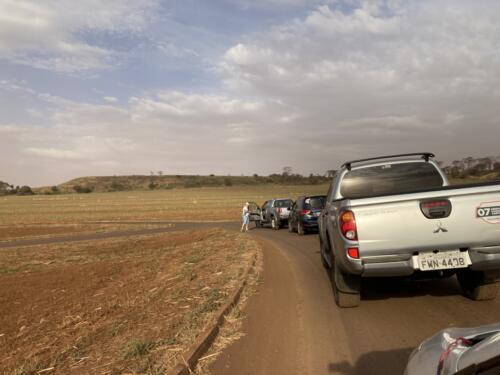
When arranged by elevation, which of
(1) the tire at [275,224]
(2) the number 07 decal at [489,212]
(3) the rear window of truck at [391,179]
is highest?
(3) the rear window of truck at [391,179]

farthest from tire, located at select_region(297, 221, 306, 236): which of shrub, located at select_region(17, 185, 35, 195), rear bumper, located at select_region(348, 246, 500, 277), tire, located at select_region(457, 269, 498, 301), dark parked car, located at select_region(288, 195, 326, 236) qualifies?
shrub, located at select_region(17, 185, 35, 195)

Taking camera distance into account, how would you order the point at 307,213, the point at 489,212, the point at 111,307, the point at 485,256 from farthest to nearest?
the point at 307,213 → the point at 111,307 → the point at 485,256 → the point at 489,212

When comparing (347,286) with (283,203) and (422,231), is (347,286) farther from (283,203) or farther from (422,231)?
(283,203)

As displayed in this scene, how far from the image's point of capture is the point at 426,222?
496 cm

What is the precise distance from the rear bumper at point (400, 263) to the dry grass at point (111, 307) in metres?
2.13

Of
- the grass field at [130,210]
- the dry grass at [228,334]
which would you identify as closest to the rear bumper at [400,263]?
the dry grass at [228,334]

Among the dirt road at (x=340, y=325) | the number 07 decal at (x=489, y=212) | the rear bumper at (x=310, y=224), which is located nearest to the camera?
the dirt road at (x=340, y=325)

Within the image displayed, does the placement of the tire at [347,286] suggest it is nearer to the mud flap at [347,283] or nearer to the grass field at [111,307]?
the mud flap at [347,283]

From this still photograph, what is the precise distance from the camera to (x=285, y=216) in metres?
23.3

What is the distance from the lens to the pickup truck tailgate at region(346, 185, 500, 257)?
4.92 metres

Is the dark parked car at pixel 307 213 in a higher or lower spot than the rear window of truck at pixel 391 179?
lower

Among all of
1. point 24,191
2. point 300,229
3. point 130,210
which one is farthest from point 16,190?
point 300,229

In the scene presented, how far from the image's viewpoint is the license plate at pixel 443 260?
16.6 ft

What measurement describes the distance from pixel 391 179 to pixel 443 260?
6.22ft
